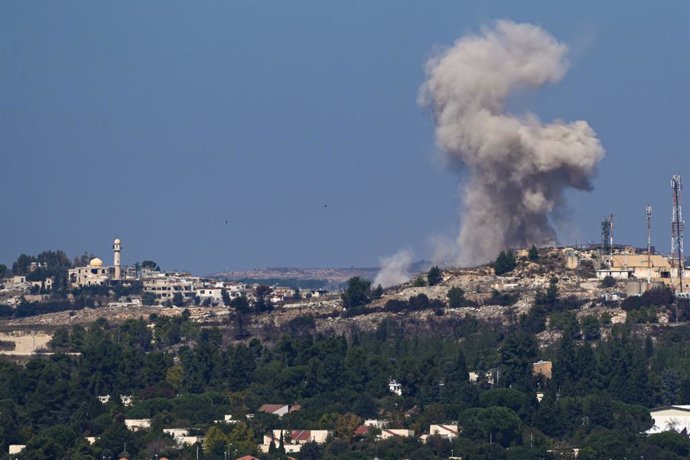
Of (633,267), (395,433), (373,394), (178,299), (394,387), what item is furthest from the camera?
(178,299)

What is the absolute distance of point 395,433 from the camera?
321 feet

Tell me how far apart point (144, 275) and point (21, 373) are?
3272 inches

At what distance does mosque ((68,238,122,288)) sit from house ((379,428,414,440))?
83.8 m

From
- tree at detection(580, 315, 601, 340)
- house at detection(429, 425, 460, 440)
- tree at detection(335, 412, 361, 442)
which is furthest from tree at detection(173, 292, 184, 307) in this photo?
house at detection(429, 425, 460, 440)

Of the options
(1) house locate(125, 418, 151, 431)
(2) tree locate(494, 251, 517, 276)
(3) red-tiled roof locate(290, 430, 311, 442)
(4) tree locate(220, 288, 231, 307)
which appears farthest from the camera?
(4) tree locate(220, 288, 231, 307)

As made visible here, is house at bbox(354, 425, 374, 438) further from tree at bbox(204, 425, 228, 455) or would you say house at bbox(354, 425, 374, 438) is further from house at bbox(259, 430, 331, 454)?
tree at bbox(204, 425, 228, 455)

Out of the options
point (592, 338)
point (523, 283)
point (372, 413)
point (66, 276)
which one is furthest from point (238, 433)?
point (66, 276)

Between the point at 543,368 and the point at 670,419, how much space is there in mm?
15980

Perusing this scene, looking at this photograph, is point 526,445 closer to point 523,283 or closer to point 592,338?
point 592,338

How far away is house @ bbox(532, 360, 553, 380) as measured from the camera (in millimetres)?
116906

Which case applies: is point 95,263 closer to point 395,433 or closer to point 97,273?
point 97,273

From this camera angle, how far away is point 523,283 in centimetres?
14162

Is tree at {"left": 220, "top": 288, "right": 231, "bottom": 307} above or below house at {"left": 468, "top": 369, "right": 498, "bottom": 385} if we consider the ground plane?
above

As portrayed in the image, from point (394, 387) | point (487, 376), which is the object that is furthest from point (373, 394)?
point (487, 376)
